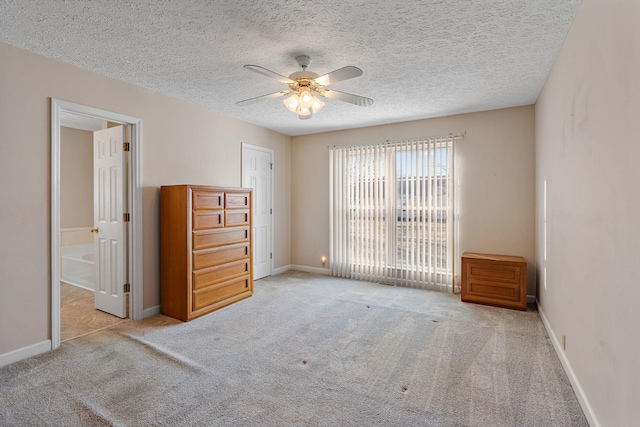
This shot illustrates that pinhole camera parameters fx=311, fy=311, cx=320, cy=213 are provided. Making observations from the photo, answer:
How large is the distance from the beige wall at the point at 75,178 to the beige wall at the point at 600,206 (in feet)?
25.1

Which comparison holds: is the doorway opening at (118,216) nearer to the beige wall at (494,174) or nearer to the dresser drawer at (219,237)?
the dresser drawer at (219,237)

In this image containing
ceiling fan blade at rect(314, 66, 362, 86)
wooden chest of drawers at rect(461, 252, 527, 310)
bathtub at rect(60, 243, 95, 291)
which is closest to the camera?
ceiling fan blade at rect(314, 66, 362, 86)

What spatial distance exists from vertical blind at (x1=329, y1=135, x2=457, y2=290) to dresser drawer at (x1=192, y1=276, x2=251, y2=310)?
6.04ft

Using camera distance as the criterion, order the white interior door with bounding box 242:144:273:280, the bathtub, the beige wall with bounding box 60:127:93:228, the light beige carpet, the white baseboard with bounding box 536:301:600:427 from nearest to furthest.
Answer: the white baseboard with bounding box 536:301:600:427, the light beige carpet, the bathtub, the white interior door with bounding box 242:144:273:280, the beige wall with bounding box 60:127:93:228

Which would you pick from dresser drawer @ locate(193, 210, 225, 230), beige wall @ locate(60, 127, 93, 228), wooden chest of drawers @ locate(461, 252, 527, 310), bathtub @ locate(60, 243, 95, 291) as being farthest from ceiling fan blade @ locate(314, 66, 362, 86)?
beige wall @ locate(60, 127, 93, 228)

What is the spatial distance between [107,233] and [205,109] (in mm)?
1983

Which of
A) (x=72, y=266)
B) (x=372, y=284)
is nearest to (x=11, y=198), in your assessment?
(x=72, y=266)

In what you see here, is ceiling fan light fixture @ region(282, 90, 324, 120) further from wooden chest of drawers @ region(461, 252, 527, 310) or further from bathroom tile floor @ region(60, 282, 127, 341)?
bathroom tile floor @ region(60, 282, 127, 341)

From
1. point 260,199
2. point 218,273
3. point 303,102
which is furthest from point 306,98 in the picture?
point 260,199

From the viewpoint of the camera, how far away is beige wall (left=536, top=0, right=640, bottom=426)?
4.32ft

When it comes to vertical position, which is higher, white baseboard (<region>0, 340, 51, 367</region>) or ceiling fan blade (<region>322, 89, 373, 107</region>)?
ceiling fan blade (<region>322, 89, 373, 107</region>)

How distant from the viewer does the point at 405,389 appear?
2166 millimetres

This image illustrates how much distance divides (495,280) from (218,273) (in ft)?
11.2

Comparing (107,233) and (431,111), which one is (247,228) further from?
(431,111)
